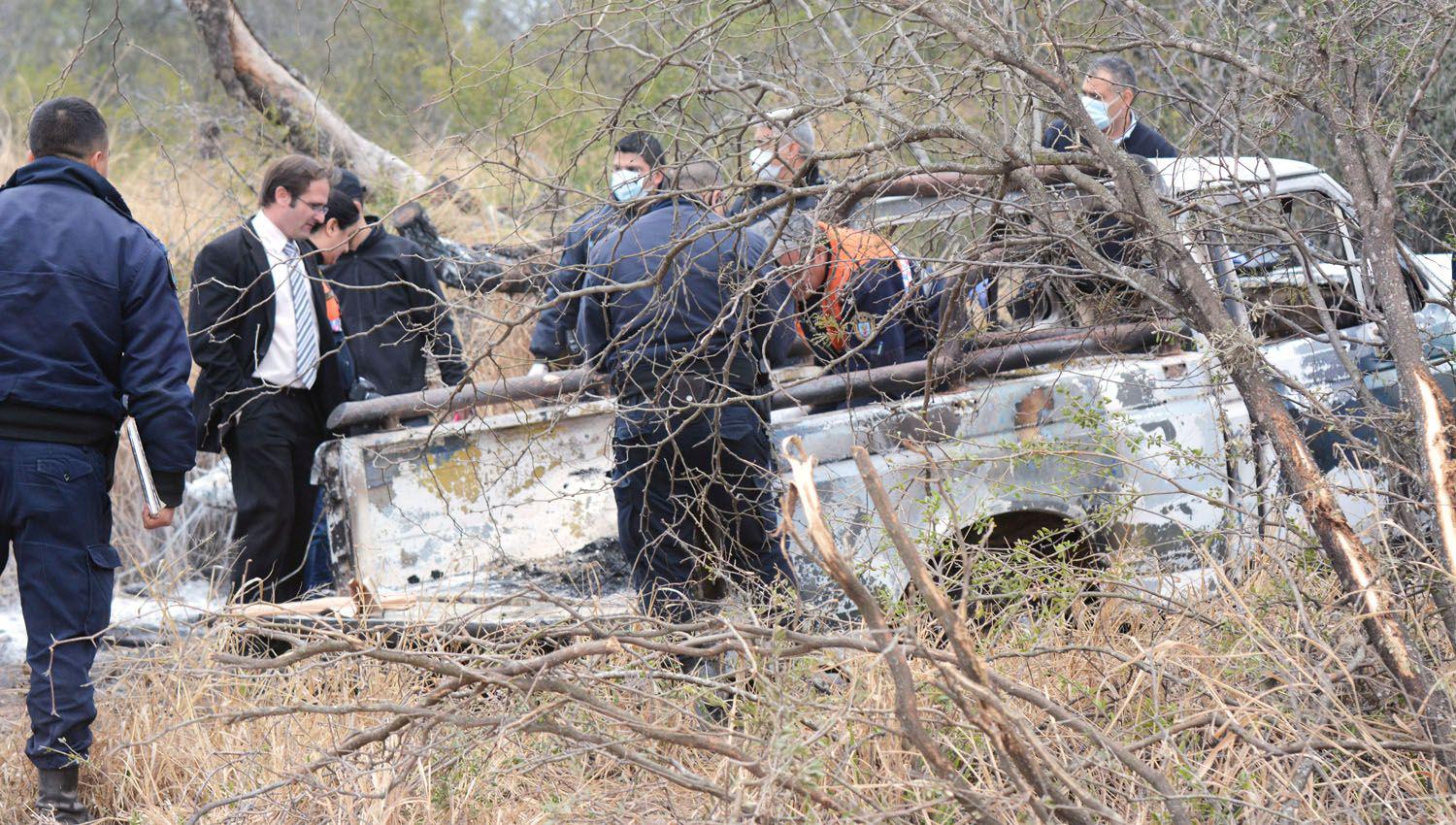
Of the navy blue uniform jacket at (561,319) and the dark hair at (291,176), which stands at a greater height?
the dark hair at (291,176)

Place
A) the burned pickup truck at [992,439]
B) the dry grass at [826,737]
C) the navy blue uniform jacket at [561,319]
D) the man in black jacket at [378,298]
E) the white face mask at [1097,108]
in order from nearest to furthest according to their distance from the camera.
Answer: the dry grass at [826,737], the burned pickup truck at [992,439], the navy blue uniform jacket at [561,319], the white face mask at [1097,108], the man in black jacket at [378,298]

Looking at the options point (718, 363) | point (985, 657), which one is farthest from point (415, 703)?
point (718, 363)

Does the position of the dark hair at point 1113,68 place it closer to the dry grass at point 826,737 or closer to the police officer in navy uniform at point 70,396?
the dry grass at point 826,737

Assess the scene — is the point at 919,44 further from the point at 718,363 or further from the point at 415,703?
the point at 415,703

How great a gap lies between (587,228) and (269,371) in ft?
5.39

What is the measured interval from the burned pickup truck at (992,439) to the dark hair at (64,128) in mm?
1182

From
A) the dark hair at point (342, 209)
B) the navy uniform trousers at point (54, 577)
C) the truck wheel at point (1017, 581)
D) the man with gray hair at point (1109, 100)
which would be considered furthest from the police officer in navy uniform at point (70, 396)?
the man with gray hair at point (1109, 100)

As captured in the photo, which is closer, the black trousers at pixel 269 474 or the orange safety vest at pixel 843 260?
the orange safety vest at pixel 843 260

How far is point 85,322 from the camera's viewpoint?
12.5ft

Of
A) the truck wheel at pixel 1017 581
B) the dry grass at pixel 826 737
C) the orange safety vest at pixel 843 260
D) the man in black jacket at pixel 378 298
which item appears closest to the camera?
the dry grass at pixel 826 737

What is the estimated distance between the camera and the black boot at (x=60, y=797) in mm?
3682

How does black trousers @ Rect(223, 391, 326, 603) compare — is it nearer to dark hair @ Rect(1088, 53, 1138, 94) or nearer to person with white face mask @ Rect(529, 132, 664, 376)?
person with white face mask @ Rect(529, 132, 664, 376)

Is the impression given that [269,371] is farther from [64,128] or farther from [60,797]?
[60,797]

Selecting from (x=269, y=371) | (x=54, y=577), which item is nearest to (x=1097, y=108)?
(x=269, y=371)
